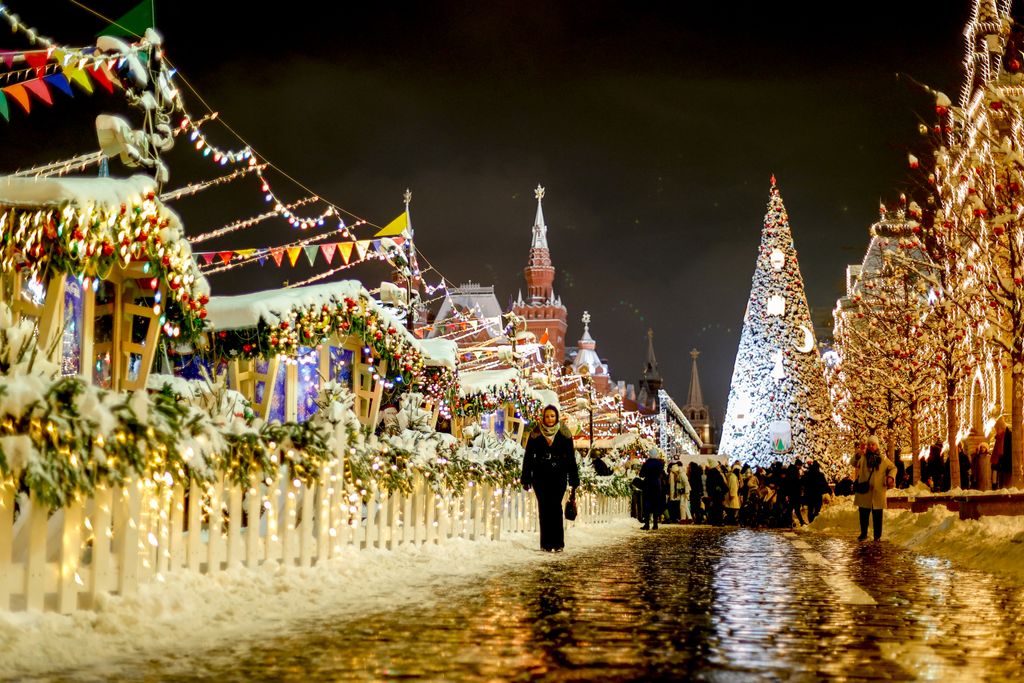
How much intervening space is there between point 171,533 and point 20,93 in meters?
6.32

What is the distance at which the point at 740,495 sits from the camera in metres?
33.2

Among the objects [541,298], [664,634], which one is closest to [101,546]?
[664,634]

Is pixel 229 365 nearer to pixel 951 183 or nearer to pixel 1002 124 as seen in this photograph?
pixel 951 183

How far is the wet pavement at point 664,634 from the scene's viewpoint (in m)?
5.39

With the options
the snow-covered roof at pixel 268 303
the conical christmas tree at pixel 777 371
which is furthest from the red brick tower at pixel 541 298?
the snow-covered roof at pixel 268 303

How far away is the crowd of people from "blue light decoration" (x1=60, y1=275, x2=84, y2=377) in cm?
1487

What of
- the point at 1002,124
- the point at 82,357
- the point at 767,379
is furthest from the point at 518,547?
the point at 767,379

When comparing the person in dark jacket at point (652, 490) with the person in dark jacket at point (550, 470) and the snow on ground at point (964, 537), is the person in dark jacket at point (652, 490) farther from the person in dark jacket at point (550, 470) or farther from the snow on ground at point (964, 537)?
the person in dark jacket at point (550, 470)

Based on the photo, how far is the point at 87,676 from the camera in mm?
5168

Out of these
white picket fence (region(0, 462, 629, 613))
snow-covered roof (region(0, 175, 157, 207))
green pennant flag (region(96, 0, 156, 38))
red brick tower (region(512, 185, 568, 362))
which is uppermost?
red brick tower (region(512, 185, 568, 362))

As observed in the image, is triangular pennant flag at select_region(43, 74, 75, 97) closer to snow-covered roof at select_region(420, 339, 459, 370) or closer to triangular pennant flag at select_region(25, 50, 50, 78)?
triangular pennant flag at select_region(25, 50, 50, 78)

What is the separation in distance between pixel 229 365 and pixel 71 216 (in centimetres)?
868

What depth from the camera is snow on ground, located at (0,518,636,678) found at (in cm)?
568

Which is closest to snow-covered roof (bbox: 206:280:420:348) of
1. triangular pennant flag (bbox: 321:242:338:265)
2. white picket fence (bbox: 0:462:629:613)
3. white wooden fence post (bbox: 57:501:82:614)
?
triangular pennant flag (bbox: 321:242:338:265)
